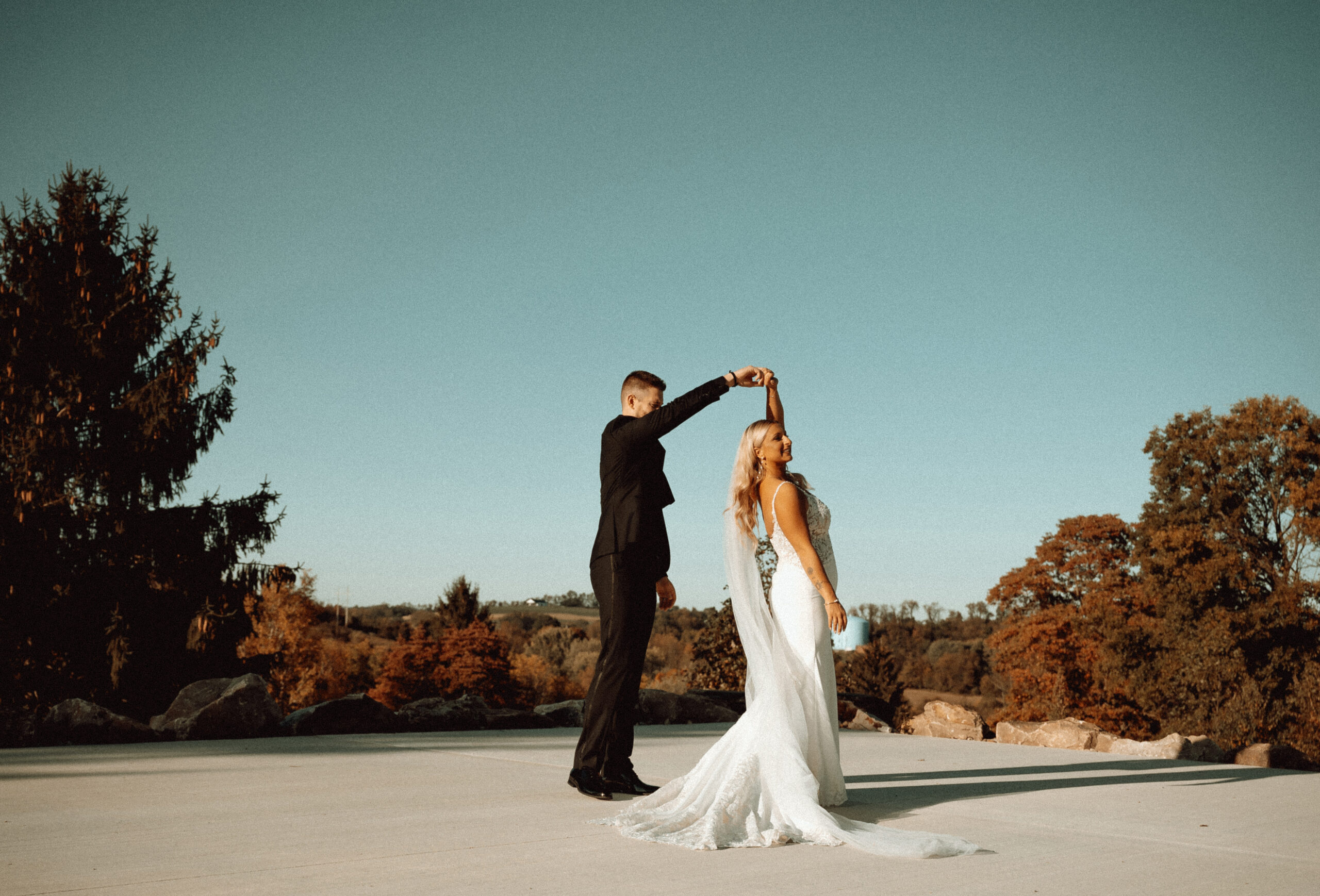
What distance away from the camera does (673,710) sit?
9.88 meters

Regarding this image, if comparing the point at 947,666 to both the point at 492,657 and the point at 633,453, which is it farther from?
the point at 633,453

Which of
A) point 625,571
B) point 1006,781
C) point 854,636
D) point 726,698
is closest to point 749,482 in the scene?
point 625,571

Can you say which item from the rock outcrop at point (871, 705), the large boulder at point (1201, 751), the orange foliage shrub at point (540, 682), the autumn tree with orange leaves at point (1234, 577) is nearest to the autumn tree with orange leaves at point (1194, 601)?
the autumn tree with orange leaves at point (1234, 577)

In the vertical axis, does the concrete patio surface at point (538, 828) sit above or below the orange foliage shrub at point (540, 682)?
above

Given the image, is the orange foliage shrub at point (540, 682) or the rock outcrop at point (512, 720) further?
the orange foliage shrub at point (540, 682)

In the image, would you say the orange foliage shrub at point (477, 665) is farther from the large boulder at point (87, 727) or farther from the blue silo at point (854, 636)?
the large boulder at point (87, 727)

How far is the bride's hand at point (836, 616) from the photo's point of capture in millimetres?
4430

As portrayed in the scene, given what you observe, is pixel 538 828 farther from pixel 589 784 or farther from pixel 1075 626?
pixel 1075 626

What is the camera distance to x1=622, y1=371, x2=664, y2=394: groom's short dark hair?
4.70m

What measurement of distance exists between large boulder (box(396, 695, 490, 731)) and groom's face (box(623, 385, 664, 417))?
527 centimetres

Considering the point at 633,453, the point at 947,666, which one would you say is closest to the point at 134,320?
the point at 633,453

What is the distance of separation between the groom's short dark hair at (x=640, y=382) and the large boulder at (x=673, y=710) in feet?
18.8

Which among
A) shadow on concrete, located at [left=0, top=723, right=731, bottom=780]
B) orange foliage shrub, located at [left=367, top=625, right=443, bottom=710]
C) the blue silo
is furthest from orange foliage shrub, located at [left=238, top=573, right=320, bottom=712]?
the blue silo

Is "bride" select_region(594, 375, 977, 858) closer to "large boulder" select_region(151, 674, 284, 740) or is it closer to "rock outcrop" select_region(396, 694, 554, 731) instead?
"large boulder" select_region(151, 674, 284, 740)
